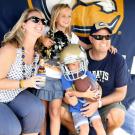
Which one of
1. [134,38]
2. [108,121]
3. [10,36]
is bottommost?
[108,121]

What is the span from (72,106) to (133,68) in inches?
38.9

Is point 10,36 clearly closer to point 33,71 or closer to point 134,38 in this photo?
point 33,71

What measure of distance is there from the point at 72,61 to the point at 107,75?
1.68 feet

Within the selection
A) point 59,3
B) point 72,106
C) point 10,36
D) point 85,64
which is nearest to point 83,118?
point 72,106

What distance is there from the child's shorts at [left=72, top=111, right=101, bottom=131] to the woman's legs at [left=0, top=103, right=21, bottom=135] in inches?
19.7

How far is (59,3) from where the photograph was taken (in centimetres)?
364

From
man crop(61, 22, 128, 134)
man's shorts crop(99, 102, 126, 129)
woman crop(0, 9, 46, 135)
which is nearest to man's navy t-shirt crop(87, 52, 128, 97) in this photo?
man crop(61, 22, 128, 134)

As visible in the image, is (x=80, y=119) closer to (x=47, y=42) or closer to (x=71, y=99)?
(x=71, y=99)

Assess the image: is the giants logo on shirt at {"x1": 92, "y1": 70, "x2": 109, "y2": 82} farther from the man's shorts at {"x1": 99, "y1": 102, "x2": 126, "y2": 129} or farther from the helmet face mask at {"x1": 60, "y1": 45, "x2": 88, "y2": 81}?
the helmet face mask at {"x1": 60, "y1": 45, "x2": 88, "y2": 81}

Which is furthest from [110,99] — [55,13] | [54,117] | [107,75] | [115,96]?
[55,13]

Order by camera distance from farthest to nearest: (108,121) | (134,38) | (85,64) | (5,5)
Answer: (134,38), (5,5), (108,121), (85,64)

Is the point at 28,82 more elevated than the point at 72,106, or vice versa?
the point at 28,82

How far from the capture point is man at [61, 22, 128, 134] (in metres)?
3.33

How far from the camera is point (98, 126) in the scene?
3.18 m
